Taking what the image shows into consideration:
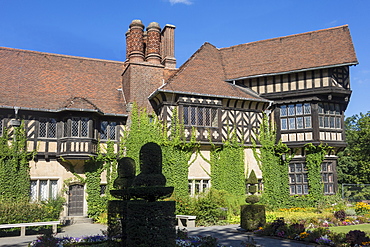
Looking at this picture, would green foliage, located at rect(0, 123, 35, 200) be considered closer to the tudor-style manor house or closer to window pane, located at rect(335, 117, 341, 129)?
the tudor-style manor house

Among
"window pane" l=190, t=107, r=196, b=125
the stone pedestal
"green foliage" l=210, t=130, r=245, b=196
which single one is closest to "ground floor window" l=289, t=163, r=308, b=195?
"green foliage" l=210, t=130, r=245, b=196

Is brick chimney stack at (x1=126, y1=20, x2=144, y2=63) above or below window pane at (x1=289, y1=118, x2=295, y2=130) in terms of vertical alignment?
above

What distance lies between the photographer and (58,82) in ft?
66.3

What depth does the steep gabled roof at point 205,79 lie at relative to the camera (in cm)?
1906

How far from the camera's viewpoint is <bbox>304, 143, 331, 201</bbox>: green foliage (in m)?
19.7

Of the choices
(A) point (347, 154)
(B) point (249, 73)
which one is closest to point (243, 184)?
(B) point (249, 73)

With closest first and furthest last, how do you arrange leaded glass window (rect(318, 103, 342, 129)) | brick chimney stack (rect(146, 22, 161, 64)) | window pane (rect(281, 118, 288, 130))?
leaded glass window (rect(318, 103, 342, 129)) < window pane (rect(281, 118, 288, 130)) < brick chimney stack (rect(146, 22, 161, 64))

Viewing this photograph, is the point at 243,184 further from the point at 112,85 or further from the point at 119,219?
the point at 119,219

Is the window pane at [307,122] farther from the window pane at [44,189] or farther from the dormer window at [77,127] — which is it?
the window pane at [44,189]

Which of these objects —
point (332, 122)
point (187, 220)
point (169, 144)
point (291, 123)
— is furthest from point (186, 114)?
point (332, 122)

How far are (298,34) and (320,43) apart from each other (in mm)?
1738

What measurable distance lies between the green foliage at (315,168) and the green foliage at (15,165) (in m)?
14.6

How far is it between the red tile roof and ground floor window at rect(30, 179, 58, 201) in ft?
24.6

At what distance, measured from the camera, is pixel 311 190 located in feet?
64.8
